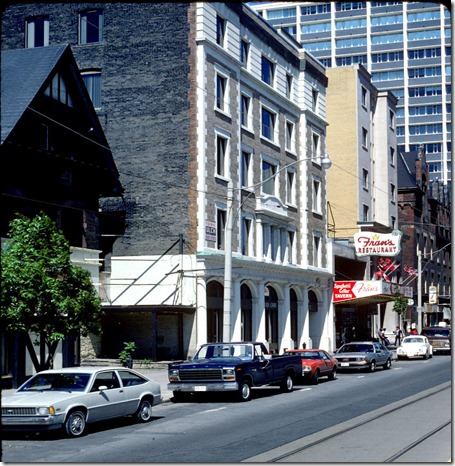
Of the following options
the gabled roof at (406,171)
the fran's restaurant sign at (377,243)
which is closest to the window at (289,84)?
the fran's restaurant sign at (377,243)

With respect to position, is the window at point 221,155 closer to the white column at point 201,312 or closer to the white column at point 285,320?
the white column at point 201,312

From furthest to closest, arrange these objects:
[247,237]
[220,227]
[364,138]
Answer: [364,138]
[247,237]
[220,227]

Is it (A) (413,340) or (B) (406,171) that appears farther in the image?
(B) (406,171)

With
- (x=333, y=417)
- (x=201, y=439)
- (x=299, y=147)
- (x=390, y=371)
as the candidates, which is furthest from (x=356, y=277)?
(x=201, y=439)

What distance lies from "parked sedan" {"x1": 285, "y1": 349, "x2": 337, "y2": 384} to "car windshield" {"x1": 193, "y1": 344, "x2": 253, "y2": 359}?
235 inches

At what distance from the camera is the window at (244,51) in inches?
1828

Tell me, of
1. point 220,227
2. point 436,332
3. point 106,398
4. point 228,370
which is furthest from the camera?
point 436,332

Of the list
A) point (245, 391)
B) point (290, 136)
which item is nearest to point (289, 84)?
point (290, 136)

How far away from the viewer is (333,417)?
794 inches

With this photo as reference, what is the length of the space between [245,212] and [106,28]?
12074 millimetres

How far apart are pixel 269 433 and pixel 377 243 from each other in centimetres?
4492

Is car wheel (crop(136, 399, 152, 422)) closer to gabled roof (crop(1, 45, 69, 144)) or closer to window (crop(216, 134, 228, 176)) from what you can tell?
gabled roof (crop(1, 45, 69, 144))

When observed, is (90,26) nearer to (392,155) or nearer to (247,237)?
(247,237)

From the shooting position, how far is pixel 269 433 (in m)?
17.3
